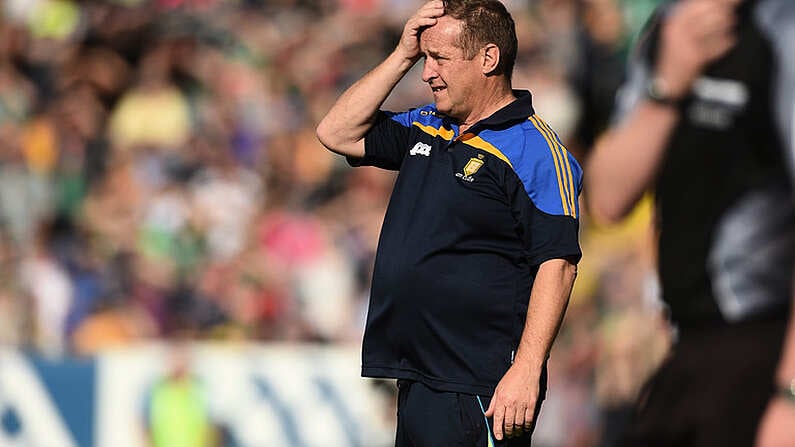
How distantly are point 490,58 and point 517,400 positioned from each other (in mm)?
1043

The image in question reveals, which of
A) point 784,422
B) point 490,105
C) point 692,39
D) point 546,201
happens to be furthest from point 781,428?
point 490,105

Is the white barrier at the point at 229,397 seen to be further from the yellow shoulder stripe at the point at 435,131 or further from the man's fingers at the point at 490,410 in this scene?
the man's fingers at the point at 490,410

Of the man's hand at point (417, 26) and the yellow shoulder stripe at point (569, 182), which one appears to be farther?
the man's hand at point (417, 26)

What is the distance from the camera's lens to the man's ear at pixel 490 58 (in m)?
4.24

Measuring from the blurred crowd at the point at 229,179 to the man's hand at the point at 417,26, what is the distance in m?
4.96

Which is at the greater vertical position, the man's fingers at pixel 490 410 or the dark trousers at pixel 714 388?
the dark trousers at pixel 714 388

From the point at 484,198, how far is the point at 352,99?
1.98ft

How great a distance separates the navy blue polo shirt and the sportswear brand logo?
0.05 meters

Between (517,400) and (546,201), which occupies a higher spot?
(546,201)

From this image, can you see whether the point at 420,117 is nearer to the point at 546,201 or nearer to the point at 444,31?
the point at 444,31

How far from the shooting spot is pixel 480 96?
430 centimetres

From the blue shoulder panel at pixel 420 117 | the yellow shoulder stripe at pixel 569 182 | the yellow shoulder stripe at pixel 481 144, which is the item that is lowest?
the yellow shoulder stripe at pixel 569 182

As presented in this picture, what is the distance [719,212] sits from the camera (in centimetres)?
330

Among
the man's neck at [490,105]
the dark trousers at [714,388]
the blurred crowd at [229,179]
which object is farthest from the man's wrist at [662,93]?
the blurred crowd at [229,179]
